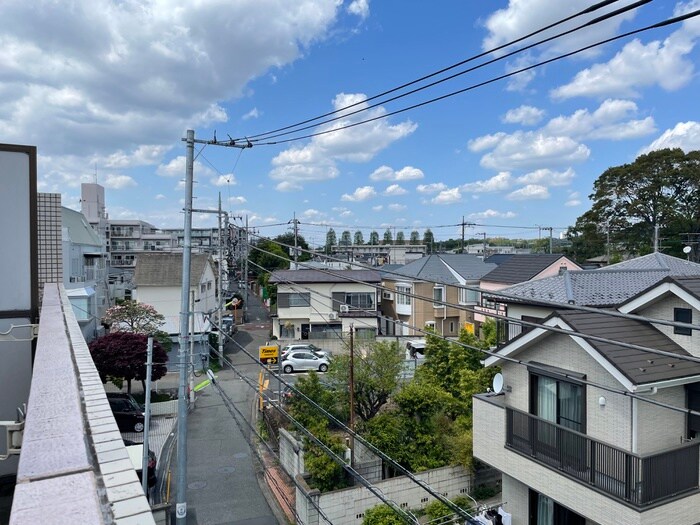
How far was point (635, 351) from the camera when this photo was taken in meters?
6.61

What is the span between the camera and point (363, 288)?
2777cm

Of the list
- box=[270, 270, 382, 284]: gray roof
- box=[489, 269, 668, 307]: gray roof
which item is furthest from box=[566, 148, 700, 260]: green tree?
box=[489, 269, 668, 307]: gray roof

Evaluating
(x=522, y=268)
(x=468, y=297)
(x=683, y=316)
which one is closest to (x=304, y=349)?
(x=468, y=297)

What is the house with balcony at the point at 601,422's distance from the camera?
19.3ft

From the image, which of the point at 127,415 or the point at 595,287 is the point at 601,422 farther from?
the point at 127,415

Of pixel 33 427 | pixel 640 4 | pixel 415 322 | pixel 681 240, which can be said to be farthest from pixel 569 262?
pixel 33 427

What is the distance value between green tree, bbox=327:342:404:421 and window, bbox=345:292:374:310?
14594mm

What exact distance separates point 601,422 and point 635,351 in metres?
1.09

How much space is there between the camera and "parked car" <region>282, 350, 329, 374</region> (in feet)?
68.1

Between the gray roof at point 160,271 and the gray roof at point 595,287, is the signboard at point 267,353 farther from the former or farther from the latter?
the gray roof at point 595,287

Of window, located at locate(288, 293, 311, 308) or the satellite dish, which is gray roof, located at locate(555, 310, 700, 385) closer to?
the satellite dish

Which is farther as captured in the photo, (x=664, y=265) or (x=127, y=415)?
(x=127, y=415)

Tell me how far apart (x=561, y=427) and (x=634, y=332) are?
1869mm

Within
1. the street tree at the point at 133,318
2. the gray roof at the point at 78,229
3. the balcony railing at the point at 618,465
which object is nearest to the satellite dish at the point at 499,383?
the balcony railing at the point at 618,465
